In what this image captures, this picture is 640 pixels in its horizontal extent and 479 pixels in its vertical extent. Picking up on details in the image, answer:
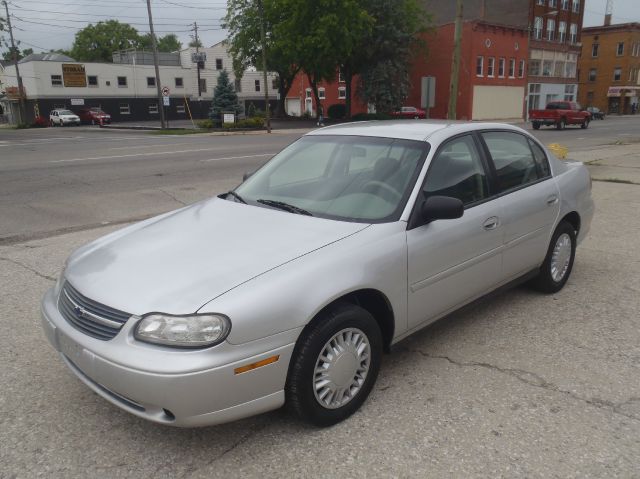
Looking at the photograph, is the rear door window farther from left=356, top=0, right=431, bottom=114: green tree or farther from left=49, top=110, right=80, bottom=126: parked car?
left=49, top=110, right=80, bottom=126: parked car

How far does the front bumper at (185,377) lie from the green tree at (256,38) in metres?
40.4

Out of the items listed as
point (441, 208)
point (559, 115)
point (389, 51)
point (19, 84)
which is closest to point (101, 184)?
point (441, 208)

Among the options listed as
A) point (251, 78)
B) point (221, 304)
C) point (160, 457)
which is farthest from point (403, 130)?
point (251, 78)

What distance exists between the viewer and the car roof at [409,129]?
150 inches

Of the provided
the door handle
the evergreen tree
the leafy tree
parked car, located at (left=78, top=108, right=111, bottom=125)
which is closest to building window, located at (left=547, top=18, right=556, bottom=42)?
the evergreen tree

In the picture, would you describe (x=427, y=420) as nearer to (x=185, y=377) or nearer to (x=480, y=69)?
(x=185, y=377)

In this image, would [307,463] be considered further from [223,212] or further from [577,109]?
[577,109]

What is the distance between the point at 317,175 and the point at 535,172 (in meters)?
1.92

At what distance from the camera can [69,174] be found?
42.0ft

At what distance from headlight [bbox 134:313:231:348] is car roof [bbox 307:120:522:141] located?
198cm

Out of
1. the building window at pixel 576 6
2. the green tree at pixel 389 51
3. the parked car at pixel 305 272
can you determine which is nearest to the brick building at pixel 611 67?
the building window at pixel 576 6

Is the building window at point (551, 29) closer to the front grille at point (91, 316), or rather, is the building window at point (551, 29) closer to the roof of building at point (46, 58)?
the roof of building at point (46, 58)

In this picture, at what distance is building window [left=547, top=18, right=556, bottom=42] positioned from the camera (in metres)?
54.5

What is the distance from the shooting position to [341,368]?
290cm
